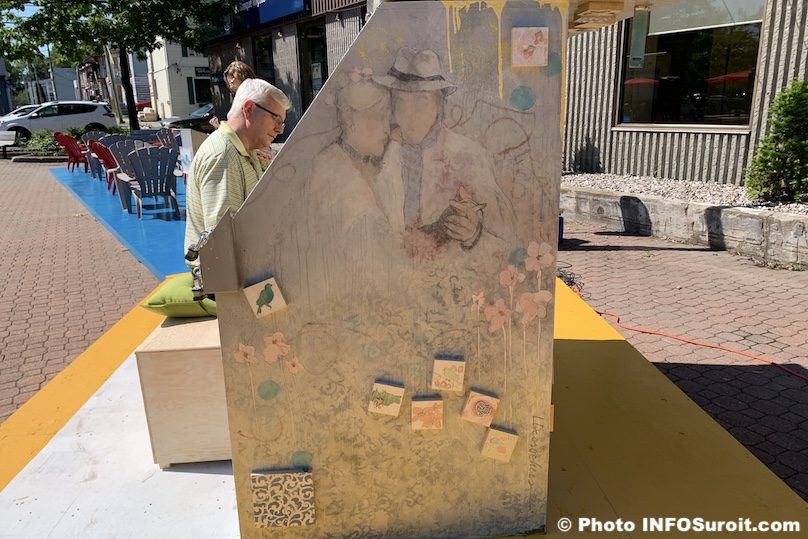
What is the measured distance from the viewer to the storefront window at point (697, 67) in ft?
26.9

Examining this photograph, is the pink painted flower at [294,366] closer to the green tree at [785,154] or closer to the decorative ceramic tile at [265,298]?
the decorative ceramic tile at [265,298]

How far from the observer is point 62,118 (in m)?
24.1

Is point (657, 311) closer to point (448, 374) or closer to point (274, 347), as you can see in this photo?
point (448, 374)

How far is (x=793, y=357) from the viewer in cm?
401

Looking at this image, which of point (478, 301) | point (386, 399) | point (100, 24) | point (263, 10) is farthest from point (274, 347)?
point (100, 24)

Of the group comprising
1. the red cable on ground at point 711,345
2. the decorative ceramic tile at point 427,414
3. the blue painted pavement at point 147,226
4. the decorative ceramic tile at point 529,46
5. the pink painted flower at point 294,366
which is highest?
the decorative ceramic tile at point 529,46

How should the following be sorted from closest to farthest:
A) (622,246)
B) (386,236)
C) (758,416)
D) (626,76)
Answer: (386,236) < (758,416) < (622,246) < (626,76)

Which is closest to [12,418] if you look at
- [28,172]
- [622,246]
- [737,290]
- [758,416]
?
[758,416]

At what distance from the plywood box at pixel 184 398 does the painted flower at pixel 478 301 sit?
1.27 m

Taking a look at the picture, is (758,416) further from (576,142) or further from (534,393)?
(576,142)

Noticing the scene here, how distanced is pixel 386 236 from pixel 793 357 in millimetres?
3593

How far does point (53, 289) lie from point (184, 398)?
446 cm

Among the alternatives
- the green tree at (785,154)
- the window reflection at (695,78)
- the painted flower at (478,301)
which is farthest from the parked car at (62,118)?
the painted flower at (478,301)

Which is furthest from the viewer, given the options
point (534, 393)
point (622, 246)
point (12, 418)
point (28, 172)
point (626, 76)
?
point (28, 172)
